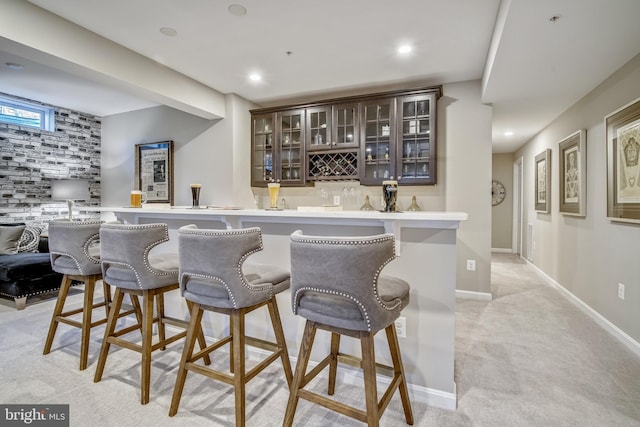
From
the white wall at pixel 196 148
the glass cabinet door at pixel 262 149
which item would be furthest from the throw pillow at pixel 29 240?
the glass cabinet door at pixel 262 149

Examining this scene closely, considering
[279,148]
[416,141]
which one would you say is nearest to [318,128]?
[279,148]

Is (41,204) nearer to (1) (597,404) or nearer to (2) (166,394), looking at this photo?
(2) (166,394)

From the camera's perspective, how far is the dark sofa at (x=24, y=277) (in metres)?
3.38

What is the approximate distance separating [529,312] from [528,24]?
2.79 m

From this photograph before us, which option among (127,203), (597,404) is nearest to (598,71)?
(597,404)

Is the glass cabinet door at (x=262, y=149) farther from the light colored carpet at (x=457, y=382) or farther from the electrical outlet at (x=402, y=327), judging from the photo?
the electrical outlet at (x=402, y=327)

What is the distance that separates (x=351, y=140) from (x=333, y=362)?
279 centimetres

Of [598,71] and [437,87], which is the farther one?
[437,87]

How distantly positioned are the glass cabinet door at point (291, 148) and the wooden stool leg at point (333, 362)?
2687 mm

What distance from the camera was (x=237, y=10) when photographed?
2.45 m

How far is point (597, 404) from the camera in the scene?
72.4 inches

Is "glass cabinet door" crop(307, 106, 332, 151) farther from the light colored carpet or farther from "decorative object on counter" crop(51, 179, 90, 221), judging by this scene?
"decorative object on counter" crop(51, 179, 90, 221)

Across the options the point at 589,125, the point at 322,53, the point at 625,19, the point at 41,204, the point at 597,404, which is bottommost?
the point at 597,404

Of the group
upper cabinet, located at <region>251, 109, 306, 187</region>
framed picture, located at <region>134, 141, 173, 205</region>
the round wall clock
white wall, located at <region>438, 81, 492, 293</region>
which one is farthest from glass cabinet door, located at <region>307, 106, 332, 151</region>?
the round wall clock
